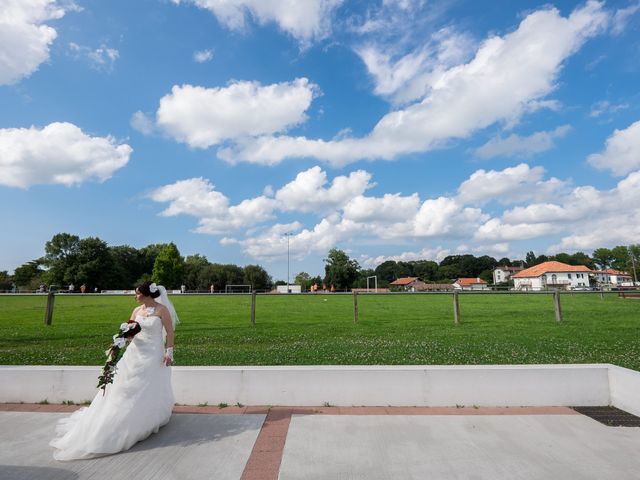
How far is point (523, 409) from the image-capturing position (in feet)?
16.4

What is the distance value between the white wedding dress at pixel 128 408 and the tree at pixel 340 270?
89027 mm

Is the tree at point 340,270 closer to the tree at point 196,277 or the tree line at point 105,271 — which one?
the tree line at point 105,271

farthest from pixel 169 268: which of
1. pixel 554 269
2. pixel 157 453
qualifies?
pixel 554 269

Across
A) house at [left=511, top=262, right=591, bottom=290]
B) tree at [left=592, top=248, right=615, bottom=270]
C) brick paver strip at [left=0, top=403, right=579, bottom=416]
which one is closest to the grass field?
brick paver strip at [left=0, top=403, right=579, bottom=416]

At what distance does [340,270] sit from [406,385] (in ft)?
297

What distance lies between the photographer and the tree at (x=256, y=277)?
90875mm

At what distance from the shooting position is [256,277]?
9212 cm

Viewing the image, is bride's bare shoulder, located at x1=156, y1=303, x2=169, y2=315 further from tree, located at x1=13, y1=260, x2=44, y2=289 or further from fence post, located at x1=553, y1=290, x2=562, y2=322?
tree, located at x1=13, y1=260, x2=44, y2=289

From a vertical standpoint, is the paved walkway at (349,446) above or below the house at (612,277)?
below

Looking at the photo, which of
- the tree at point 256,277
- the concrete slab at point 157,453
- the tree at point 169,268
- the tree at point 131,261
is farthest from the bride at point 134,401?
the tree at point 131,261

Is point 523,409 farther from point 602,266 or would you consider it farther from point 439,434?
point 602,266

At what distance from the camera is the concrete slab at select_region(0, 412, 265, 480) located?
11.1ft

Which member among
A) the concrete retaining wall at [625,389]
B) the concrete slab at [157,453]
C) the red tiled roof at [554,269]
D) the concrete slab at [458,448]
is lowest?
the concrete slab at [458,448]

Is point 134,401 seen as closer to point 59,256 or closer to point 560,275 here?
point 59,256
